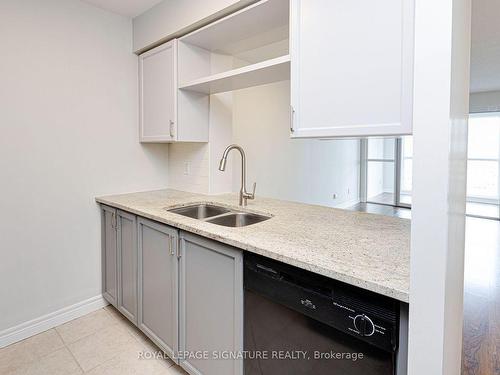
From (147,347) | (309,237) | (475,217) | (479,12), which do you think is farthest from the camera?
(475,217)

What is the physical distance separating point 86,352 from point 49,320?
1.62 feet

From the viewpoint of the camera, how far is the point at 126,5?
2.31m

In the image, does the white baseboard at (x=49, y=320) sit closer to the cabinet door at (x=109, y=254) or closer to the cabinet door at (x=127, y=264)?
the cabinet door at (x=109, y=254)

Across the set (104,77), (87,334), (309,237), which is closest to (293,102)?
(309,237)

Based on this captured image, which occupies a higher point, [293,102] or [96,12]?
[96,12]

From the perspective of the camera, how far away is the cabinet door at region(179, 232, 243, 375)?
1.38 metres

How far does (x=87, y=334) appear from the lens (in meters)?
2.15

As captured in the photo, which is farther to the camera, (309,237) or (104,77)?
(104,77)

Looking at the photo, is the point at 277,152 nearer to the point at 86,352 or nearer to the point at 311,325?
the point at 86,352

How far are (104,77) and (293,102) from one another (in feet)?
5.73

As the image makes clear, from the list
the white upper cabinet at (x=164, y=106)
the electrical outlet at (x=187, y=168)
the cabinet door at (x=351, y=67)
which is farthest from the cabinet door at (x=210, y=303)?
the electrical outlet at (x=187, y=168)

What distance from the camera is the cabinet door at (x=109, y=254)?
2.30 m

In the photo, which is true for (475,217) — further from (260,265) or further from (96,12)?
(96,12)

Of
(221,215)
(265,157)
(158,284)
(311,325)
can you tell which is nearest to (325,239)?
(311,325)
